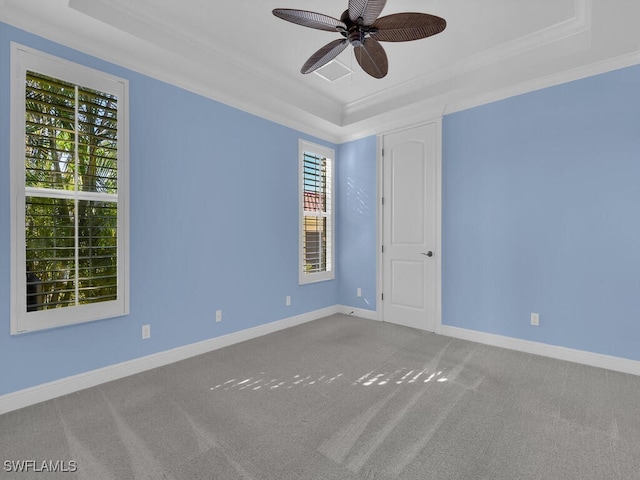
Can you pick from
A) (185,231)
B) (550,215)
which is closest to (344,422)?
(185,231)

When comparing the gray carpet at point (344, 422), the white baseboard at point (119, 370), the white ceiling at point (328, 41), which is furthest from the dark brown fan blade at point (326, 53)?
the white baseboard at point (119, 370)

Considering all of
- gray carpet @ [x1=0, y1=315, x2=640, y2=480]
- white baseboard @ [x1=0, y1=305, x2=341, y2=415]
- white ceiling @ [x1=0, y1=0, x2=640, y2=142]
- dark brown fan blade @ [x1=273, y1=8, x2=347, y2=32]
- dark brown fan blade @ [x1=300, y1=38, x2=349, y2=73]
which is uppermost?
white ceiling @ [x1=0, y1=0, x2=640, y2=142]

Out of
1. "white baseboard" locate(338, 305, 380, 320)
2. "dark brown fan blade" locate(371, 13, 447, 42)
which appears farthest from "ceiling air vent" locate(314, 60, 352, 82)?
"white baseboard" locate(338, 305, 380, 320)

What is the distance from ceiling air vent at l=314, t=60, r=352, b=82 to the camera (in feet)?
10.6

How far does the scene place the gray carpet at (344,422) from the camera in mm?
1621

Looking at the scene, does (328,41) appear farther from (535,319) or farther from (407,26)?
(535,319)

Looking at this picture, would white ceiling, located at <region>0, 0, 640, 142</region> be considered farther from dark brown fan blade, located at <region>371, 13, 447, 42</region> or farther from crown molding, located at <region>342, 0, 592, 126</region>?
dark brown fan blade, located at <region>371, 13, 447, 42</region>

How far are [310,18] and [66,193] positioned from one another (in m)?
2.09

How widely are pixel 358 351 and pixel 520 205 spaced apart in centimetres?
220

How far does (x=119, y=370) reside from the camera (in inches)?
103

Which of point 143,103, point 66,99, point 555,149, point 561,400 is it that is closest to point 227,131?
point 143,103

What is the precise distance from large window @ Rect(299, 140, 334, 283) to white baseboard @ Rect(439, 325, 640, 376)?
178 cm

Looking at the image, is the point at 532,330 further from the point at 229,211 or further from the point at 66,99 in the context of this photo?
the point at 66,99

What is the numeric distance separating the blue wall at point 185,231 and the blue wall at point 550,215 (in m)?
2.04
